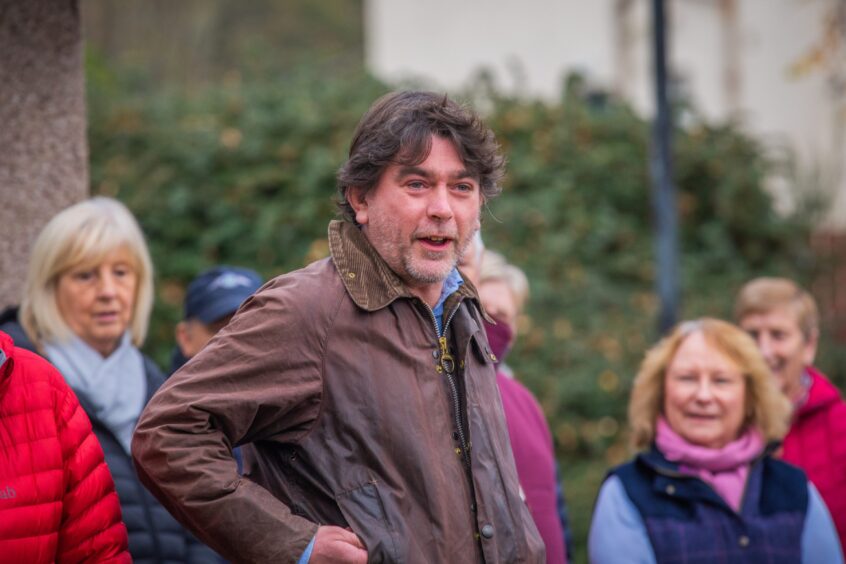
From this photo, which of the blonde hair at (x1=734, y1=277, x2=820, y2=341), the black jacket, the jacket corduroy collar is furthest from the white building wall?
the jacket corduroy collar

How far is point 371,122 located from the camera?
2.78 meters

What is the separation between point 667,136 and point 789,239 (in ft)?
11.0

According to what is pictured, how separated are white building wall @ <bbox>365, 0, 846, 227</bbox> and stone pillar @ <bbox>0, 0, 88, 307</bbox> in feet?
34.0

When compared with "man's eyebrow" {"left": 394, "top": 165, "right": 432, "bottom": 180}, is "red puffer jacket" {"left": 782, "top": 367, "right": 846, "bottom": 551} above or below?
below

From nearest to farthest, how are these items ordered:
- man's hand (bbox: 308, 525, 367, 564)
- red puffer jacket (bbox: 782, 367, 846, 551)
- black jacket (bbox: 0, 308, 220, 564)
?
1. man's hand (bbox: 308, 525, 367, 564)
2. black jacket (bbox: 0, 308, 220, 564)
3. red puffer jacket (bbox: 782, 367, 846, 551)

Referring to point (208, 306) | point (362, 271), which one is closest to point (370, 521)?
point (362, 271)

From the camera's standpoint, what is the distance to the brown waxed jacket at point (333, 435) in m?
2.46

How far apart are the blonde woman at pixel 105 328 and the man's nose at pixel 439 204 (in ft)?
4.73

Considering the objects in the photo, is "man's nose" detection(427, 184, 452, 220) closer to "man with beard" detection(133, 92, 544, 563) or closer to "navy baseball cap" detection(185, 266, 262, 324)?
"man with beard" detection(133, 92, 544, 563)

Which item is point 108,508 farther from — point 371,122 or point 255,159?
point 255,159

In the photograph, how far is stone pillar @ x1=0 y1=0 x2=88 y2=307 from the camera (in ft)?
14.0

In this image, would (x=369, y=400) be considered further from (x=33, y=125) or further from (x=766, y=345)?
(x=766, y=345)

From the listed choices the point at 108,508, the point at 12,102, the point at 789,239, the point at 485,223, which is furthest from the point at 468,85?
the point at 108,508

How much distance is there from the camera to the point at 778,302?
4.93 meters
